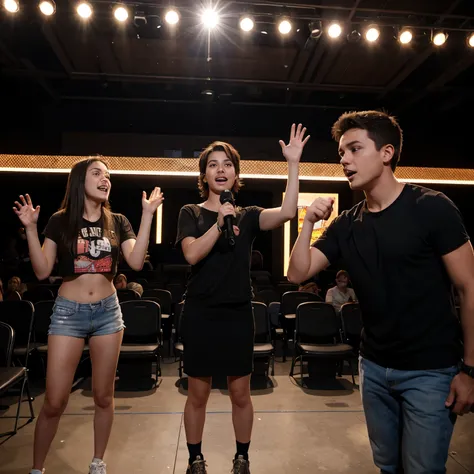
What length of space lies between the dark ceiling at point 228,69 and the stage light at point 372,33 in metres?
0.09

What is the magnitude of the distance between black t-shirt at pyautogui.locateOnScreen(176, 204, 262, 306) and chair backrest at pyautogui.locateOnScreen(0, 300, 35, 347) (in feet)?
10.0

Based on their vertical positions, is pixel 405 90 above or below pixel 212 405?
above

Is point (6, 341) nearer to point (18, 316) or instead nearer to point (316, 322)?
point (18, 316)

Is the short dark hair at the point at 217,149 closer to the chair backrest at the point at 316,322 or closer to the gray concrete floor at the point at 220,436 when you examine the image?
the gray concrete floor at the point at 220,436

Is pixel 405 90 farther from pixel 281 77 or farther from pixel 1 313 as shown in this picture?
pixel 1 313

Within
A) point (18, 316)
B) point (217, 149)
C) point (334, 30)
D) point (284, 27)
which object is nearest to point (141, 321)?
point (18, 316)

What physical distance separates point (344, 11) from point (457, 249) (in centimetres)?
557

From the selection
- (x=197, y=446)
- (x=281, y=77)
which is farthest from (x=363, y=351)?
(x=281, y=77)

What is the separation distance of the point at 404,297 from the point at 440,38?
5.78m

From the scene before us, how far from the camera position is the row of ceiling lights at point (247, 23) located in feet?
17.2

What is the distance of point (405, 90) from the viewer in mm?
8102

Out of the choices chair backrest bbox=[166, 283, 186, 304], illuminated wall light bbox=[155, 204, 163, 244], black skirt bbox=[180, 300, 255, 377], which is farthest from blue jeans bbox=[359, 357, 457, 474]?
illuminated wall light bbox=[155, 204, 163, 244]

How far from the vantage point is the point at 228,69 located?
24.7 feet

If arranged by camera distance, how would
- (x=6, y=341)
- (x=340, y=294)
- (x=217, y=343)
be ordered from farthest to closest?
(x=340, y=294)
(x=6, y=341)
(x=217, y=343)
